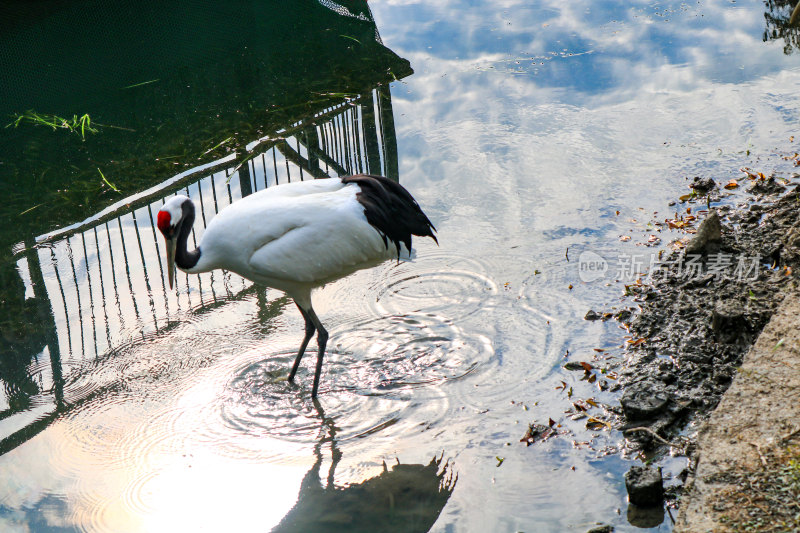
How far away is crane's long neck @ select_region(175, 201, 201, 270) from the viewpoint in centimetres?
480

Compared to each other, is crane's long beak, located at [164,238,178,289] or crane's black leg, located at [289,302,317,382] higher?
crane's long beak, located at [164,238,178,289]

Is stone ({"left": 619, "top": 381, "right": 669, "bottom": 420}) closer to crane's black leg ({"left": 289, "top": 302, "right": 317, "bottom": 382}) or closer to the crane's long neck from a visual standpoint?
crane's black leg ({"left": 289, "top": 302, "right": 317, "bottom": 382})

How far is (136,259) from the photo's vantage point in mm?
6449

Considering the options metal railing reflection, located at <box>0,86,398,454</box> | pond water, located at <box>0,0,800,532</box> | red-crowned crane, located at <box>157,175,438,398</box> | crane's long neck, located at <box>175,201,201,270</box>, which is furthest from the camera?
metal railing reflection, located at <box>0,86,398,454</box>

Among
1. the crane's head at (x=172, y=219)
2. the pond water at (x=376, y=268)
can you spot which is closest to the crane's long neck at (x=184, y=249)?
the crane's head at (x=172, y=219)

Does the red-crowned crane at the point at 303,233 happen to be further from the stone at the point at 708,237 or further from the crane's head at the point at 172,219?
the stone at the point at 708,237

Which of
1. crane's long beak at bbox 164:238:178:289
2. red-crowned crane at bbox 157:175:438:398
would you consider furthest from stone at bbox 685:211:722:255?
crane's long beak at bbox 164:238:178:289

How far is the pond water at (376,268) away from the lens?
4.09 m

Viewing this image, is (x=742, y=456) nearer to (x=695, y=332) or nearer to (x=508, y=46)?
(x=695, y=332)

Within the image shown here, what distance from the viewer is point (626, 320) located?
4.89m

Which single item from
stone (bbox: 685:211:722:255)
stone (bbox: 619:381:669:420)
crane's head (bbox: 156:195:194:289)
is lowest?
stone (bbox: 619:381:669:420)

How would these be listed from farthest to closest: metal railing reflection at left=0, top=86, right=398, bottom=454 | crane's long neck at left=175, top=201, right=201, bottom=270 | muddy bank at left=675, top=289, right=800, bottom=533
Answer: metal railing reflection at left=0, top=86, right=398, bottom=454
crane's long neck at left=175, top=201, right=201, bottom=270
muddy bank at left=675, top=289, right=800, bottom=533

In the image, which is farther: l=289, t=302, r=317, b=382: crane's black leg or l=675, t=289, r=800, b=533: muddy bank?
l=289, t=302, r=317, b=382: crane's black leg

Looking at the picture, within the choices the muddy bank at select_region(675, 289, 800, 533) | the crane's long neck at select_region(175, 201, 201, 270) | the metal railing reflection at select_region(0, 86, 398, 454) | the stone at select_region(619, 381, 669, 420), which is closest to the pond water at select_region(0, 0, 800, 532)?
the metal railing reflection at select_region(0, 86, 398, 454)
